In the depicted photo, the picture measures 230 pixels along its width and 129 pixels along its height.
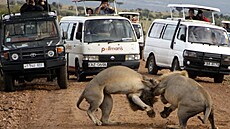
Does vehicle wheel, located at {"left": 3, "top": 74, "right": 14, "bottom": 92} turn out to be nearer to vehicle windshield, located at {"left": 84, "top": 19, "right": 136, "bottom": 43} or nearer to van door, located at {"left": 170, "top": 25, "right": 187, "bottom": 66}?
vehicle windshield, located at {"left": 84, "top": 19, "right": 136, "bottom": 43}

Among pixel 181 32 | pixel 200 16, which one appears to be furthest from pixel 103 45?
pixel 200 16

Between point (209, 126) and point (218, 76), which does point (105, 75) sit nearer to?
point (209, 126)

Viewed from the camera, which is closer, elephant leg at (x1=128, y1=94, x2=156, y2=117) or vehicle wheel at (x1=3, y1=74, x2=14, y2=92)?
elephant leg at (x1=128, y1=94, x2=156, y2=117)

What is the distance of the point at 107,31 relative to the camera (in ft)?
61.5

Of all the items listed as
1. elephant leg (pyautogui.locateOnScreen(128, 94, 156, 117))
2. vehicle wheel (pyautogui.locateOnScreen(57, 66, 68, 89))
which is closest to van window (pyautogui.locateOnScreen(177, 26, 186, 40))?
vehicle wheel (pyautogui.locateOnScreen(57, 66, 68, 89))

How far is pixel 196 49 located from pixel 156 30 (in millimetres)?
3346

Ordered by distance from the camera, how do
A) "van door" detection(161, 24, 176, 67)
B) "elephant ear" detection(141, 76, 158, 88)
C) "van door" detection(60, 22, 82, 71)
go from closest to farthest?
1. "elephant ear" detection(141, 76, 158, 88)
2. "van door" detection(60, 22, 82, 71)
3. "van door" detection(161, 24, 176, 67)

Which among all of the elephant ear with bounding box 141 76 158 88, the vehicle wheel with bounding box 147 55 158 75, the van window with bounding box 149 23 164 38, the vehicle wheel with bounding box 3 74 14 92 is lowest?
the vehicle wheel with bounding box 147 55 158 75

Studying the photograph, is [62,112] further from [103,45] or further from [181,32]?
[181,32]

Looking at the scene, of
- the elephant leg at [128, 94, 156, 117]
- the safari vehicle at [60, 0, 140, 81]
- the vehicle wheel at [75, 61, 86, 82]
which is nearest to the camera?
the elephant leg at [128, 94, 156, 117]

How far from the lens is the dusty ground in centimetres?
1105

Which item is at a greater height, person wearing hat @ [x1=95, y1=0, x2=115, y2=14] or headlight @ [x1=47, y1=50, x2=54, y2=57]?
person wearing hat @ [x1=95, y1=0, x2=115, y2=14]

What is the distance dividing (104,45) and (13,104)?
15.9ft

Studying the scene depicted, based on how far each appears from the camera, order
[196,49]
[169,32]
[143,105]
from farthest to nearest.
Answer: [169,32] < [196,49] < [143,105]
